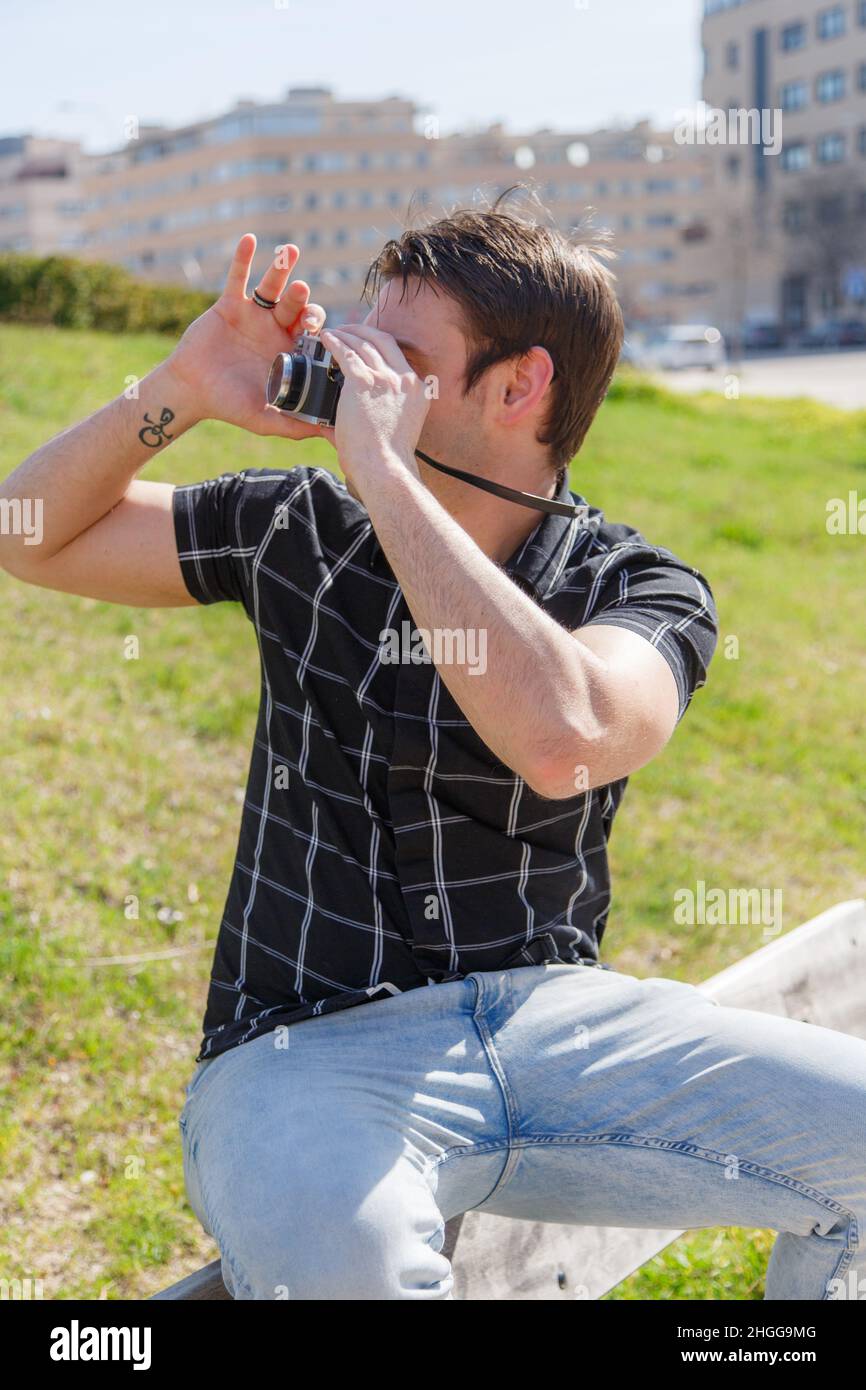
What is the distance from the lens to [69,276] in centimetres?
1499

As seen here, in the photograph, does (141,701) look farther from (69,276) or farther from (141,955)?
(69,276)

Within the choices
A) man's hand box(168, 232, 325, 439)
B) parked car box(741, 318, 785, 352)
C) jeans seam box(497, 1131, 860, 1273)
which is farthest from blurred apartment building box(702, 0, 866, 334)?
jeans seam box(497, 1131, 860, 1273)

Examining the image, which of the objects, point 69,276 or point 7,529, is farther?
point 69,276

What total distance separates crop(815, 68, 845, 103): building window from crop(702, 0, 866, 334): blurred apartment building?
2.1 inches

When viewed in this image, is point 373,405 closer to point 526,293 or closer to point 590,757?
point 526,293

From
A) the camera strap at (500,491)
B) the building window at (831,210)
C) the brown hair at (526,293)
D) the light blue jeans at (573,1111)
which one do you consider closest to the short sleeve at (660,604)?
the camera strap at (500,491)

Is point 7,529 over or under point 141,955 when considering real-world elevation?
over

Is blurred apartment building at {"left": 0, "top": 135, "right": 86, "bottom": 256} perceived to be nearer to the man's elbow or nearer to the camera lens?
the camera lens

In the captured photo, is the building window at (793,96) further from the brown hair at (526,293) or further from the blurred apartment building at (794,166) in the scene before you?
the brown hair at (526,293)

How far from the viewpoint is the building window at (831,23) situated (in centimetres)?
6844

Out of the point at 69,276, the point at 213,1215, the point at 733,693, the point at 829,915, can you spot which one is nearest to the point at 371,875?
the point at 213,1215

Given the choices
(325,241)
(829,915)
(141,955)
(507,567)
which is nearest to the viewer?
(507,567)
